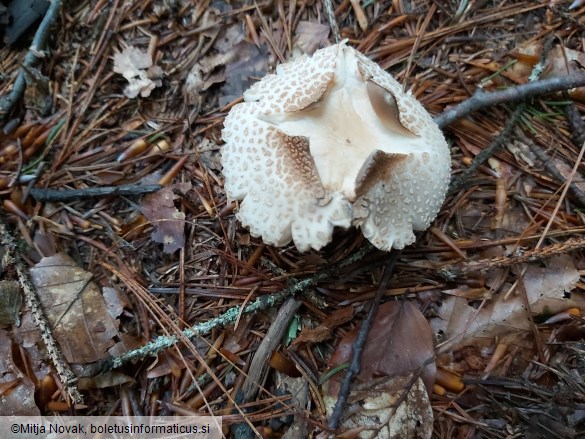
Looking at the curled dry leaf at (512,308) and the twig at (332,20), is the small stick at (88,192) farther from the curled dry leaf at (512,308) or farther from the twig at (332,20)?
the curled dry leaf at (512,308)

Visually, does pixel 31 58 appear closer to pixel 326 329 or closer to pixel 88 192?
pixel 88 192

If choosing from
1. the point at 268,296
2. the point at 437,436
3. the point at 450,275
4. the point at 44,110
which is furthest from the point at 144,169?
the point at 437,436

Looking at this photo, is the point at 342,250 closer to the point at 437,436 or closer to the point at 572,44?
the point at 437,436

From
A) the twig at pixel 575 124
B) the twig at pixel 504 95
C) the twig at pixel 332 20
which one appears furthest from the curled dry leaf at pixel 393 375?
the twig at pixel 332 20

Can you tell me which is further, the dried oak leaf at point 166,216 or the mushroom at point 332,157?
the dried oak leaf at point 166,216

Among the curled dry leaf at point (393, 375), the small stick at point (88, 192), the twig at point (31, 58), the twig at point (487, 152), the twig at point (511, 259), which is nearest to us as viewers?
the curled dry leaf at point (393, 375)

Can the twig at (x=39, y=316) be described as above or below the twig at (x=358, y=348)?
above

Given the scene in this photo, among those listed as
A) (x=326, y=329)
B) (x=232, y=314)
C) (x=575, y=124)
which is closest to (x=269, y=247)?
(x=232, y=314)
